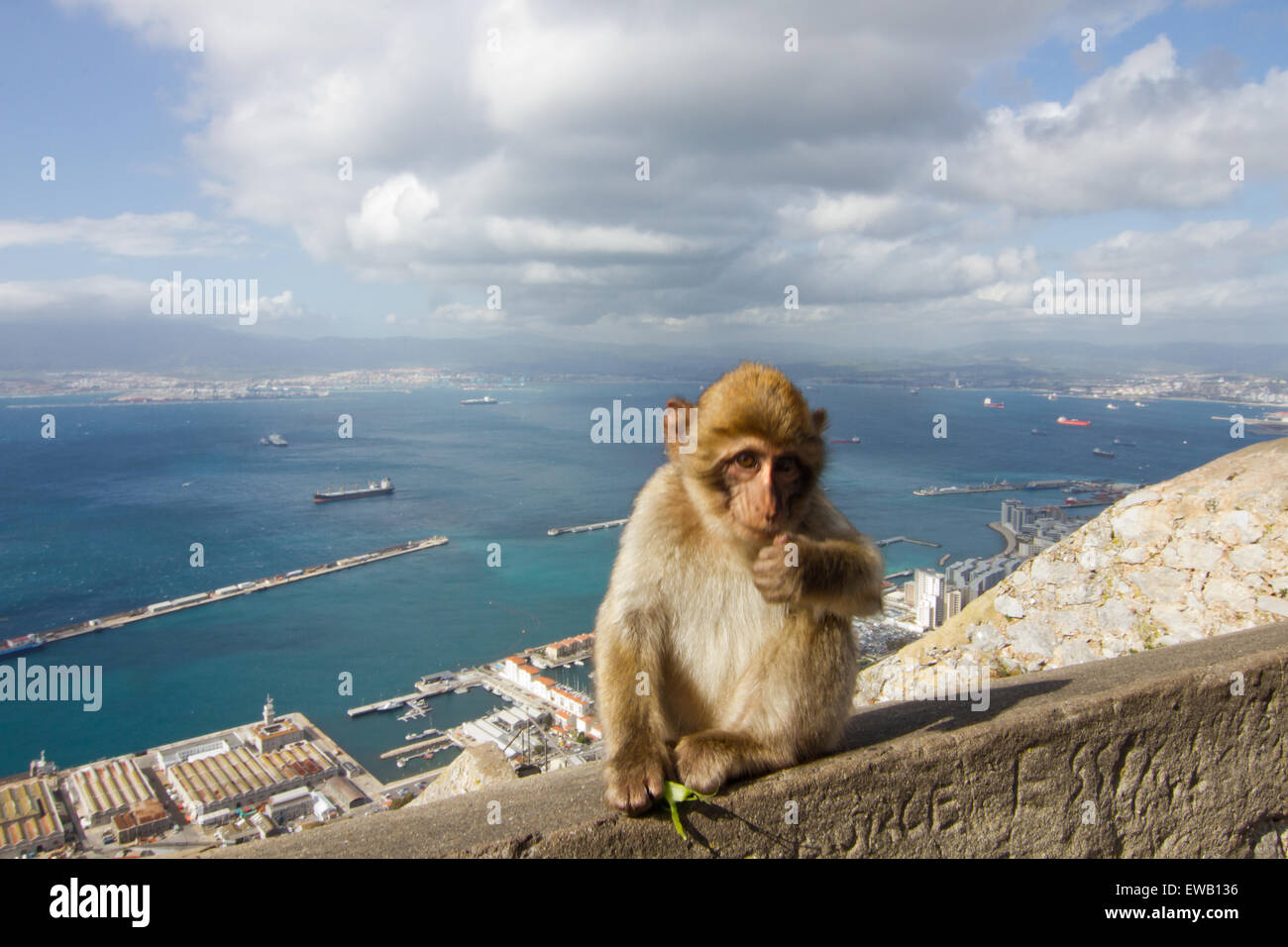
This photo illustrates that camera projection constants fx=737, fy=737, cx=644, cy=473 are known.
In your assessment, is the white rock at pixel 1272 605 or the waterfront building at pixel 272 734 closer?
the white rock at pixel 1272 605

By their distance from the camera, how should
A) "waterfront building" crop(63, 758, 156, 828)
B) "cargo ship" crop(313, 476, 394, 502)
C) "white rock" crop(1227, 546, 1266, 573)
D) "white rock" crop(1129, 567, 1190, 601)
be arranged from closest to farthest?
"white rock" crop(1227, 546, 1266, 573)
"white rock" crop(1129, 567, 1190, 601)
"waterfront building" crop(63, 758, 156, 828)
"cargo ship" crop(313, 476, 394, 502)

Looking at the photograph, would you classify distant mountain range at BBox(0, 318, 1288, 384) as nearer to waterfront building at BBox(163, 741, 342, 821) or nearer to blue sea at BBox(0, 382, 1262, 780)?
blue sea at BBox(0, 382, 1262, 780)

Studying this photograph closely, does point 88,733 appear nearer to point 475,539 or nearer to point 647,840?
point 475,539

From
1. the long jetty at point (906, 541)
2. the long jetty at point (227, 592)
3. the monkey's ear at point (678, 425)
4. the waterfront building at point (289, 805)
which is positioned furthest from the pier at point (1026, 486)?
the monkey's ear at point (678, 425)

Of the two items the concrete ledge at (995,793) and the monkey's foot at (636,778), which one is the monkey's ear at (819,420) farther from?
the monkey's foot at (636,778)

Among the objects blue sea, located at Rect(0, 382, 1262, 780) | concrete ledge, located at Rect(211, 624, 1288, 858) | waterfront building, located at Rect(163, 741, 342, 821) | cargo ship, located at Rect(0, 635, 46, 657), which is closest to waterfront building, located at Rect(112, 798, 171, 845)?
waterfront building, located at Rect(163, 741, 342, 821)

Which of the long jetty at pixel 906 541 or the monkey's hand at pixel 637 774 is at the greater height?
the monkey's hand at pixel 637 774
